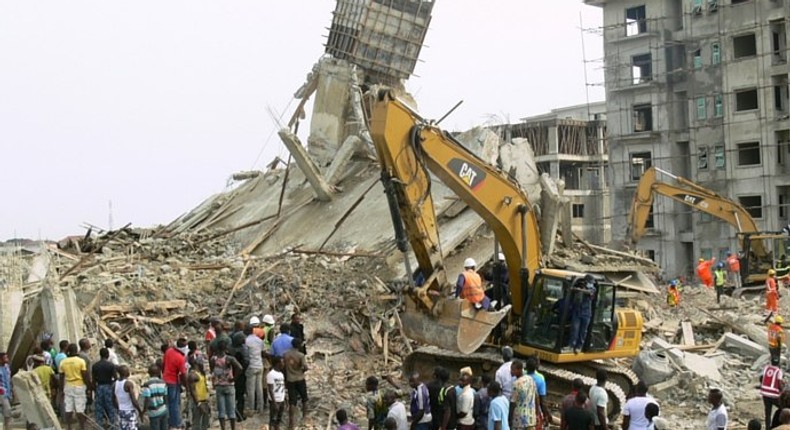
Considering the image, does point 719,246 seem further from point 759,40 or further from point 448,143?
point 448,143

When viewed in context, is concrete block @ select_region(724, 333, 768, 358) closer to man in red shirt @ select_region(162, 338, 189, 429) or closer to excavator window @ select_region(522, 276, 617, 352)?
excavator window @ select_region(522, 276, 617, 352)

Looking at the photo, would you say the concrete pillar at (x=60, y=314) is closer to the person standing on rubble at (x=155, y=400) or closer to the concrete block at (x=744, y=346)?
the person standing on rubble at (x=155, y=400)

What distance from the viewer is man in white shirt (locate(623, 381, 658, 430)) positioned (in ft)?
36.1

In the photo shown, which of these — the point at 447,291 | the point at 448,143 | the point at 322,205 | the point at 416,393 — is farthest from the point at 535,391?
the point at 322,205

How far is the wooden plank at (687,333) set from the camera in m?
20.1

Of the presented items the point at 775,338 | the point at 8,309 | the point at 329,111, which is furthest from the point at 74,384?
the point at 329,111

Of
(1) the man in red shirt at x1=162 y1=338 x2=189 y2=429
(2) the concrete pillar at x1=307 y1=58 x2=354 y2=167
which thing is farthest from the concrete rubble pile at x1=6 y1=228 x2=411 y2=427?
(2) the concrete pillar at x1=307 y1=58 x2=354 y2=167

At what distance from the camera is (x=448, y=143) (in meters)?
14.7

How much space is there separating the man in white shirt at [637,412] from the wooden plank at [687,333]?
9.28m

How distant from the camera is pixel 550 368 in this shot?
14961 mm

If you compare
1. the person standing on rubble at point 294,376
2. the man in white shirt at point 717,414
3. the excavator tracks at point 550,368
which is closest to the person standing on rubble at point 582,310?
the excavator tracks at point 550,368

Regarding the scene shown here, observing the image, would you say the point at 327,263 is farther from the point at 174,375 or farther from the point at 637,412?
the point at 637,412

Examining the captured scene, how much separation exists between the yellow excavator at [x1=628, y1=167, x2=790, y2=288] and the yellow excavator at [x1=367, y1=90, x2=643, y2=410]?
53.4ft

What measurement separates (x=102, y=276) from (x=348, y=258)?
16.2 feet
